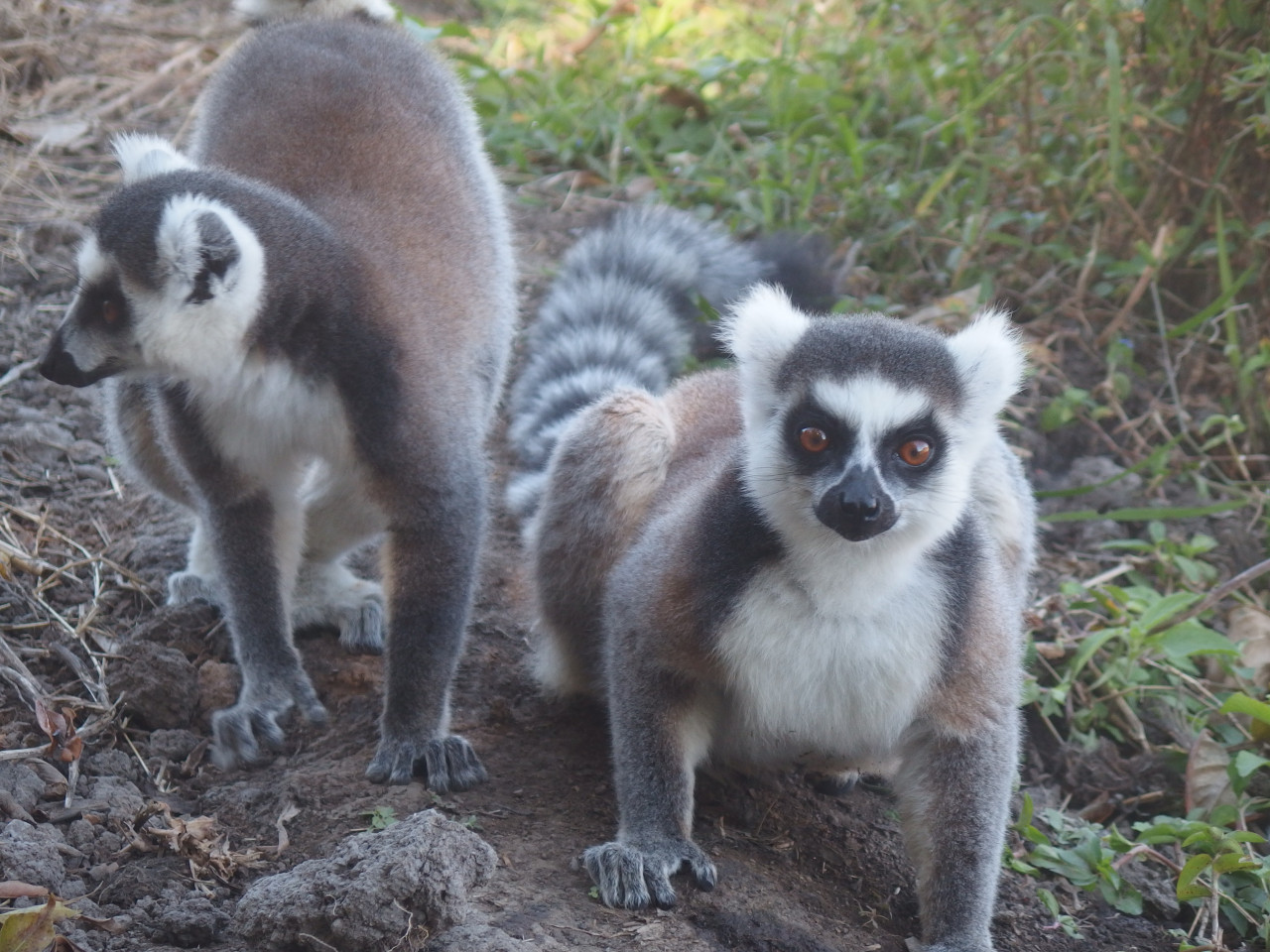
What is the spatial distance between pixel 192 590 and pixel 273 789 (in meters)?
1.10

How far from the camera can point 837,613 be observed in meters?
3.38

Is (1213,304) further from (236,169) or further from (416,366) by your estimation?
(236,169)

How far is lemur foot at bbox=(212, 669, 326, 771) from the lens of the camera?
4.15 metres

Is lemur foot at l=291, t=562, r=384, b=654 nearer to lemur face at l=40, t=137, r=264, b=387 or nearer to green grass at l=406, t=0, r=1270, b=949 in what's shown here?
lemur face at l=40, t=137, r=264, b=387

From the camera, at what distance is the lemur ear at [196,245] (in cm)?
377

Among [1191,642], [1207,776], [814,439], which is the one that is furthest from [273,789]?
[1191,642]

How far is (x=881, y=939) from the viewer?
3.55 meters

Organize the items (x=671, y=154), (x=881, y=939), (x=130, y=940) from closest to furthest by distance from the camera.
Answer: (x=130, y=940)
(x=881, y=939)
(x=671, y=154)

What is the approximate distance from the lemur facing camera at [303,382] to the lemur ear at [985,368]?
1531 millimetres

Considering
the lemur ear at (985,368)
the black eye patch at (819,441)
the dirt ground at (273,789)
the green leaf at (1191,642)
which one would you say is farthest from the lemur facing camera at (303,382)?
the green leaf at (1191,642)

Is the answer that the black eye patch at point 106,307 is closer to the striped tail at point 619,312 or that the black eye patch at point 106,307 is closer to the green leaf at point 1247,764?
the striped tail at point 619,312

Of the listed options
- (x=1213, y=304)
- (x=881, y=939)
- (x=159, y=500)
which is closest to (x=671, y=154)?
(x=1213, y=304)


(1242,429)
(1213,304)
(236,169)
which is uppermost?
(236,169)

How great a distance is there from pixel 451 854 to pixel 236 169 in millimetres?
2644
